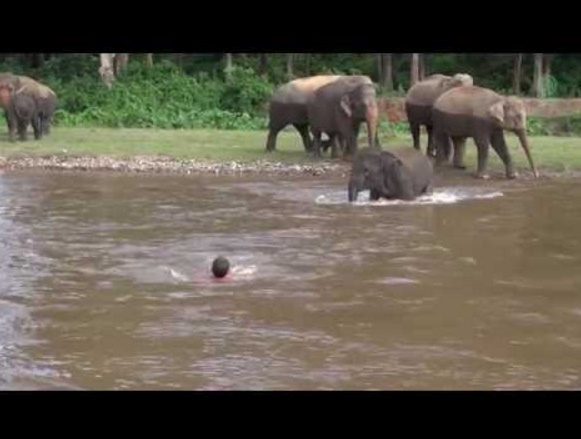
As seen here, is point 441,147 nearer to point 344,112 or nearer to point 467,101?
point 467,101

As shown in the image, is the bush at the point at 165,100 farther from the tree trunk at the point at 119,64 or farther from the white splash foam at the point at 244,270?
the white splash foam at the point at 244,270

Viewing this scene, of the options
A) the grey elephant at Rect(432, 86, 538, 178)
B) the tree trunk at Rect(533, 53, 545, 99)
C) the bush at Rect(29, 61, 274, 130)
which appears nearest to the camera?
the grey elephant at Rect(432, 86, 538, 178)

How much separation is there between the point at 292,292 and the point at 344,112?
12.1m

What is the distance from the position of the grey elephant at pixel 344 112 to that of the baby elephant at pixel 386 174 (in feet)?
13.7

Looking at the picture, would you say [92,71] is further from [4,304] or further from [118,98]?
[4,304]

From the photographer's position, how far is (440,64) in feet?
121

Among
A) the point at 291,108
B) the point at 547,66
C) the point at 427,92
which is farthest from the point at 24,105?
the point at 547,66

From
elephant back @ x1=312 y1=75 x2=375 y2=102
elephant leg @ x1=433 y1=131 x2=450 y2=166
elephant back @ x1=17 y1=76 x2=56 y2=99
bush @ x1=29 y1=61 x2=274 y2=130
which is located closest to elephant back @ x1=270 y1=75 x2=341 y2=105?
elephant back @ x1=312 y1=75 x2=375 y2=102

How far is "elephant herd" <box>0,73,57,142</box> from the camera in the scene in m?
24.7

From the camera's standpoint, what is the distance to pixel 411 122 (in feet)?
73.0

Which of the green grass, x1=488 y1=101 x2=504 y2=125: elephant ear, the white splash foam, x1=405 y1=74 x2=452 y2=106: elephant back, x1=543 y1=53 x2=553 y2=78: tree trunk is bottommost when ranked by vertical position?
the white splash foam

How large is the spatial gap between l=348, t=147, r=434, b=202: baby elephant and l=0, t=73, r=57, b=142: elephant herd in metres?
11.4

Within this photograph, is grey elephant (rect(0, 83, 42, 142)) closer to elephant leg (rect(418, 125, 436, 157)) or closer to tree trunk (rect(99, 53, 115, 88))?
elephant leg (rect(418, 125, 436, 157))
